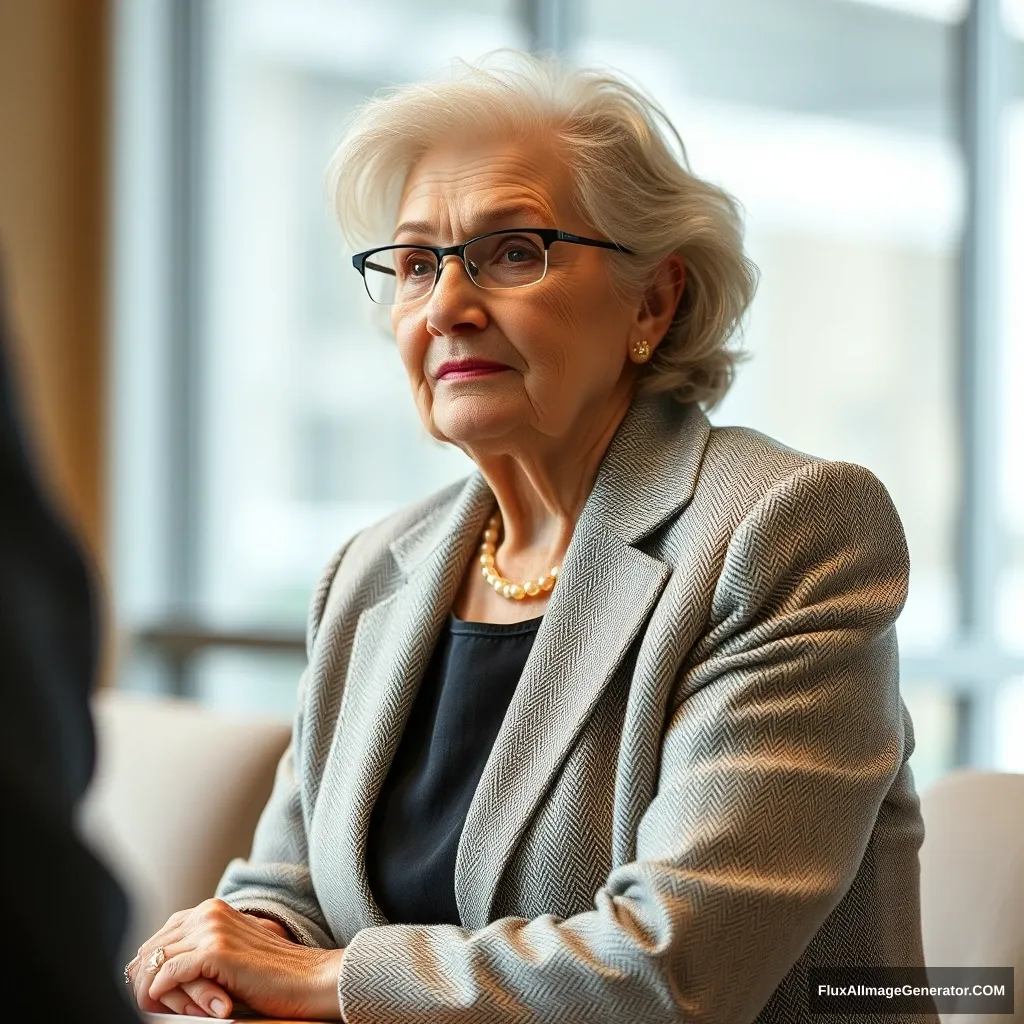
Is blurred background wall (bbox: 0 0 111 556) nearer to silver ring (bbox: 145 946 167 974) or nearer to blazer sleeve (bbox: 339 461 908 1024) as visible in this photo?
silver ring (bbox: 145 946 167 974)

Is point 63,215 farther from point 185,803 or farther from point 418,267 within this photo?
point 418,267

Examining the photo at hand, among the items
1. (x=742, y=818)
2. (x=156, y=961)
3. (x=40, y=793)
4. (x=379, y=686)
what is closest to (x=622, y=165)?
(x=379, y=686)

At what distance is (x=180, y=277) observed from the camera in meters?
4.88

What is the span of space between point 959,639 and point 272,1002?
2.53 meters

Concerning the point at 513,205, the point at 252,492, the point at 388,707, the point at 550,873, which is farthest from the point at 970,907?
the point at 252,492

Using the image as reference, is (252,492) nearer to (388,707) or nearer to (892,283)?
(892,283)

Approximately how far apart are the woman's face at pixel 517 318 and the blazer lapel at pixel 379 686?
165 millimetres

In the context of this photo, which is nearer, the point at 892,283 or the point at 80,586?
the point at 80,586

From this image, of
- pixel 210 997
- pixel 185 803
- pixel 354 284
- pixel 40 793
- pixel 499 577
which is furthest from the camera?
pixel 354 284

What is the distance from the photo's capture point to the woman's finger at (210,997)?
1463 mm

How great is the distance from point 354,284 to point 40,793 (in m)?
→ 4.07

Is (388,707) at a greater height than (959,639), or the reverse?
(388,707)

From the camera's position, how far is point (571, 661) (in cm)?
158

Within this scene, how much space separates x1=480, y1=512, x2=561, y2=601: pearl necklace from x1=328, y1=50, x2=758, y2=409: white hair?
0.28 meters
